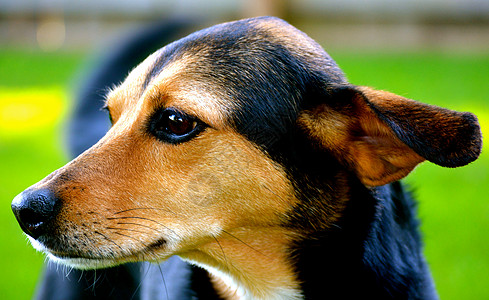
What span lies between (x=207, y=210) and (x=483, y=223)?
477 centimetres

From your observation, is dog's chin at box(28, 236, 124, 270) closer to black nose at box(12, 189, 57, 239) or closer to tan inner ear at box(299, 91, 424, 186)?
black nose at box(12, 189, 57, 239)

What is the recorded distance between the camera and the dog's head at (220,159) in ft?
9.46

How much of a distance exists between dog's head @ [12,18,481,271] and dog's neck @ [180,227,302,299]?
0.02 meters

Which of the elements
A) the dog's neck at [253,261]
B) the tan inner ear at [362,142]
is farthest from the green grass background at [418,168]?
the dog's neck at [253,261]

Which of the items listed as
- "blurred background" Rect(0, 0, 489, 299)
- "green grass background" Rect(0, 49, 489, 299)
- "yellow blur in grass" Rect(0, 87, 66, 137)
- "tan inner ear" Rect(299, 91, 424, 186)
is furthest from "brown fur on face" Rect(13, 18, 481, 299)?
"yellow blur in grass" Rect(0, 87, 66, 137)

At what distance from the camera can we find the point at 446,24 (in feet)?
60.8

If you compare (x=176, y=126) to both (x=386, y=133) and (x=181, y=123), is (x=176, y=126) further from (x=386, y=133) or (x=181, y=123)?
(x=386, y=133)

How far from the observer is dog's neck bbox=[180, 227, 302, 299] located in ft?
10.3

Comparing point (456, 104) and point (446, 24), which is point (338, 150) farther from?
point (446, 24)

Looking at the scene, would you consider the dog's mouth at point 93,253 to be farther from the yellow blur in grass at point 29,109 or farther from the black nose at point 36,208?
the yellow blur in grass at point 29,109

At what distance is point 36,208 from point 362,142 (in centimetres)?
161

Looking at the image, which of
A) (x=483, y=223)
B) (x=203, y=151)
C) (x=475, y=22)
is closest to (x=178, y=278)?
(x=203, y=151)

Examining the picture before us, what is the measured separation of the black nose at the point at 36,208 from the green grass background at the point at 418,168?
195 centimetres

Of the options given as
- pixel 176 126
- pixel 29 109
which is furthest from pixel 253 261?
pixel 29 109
